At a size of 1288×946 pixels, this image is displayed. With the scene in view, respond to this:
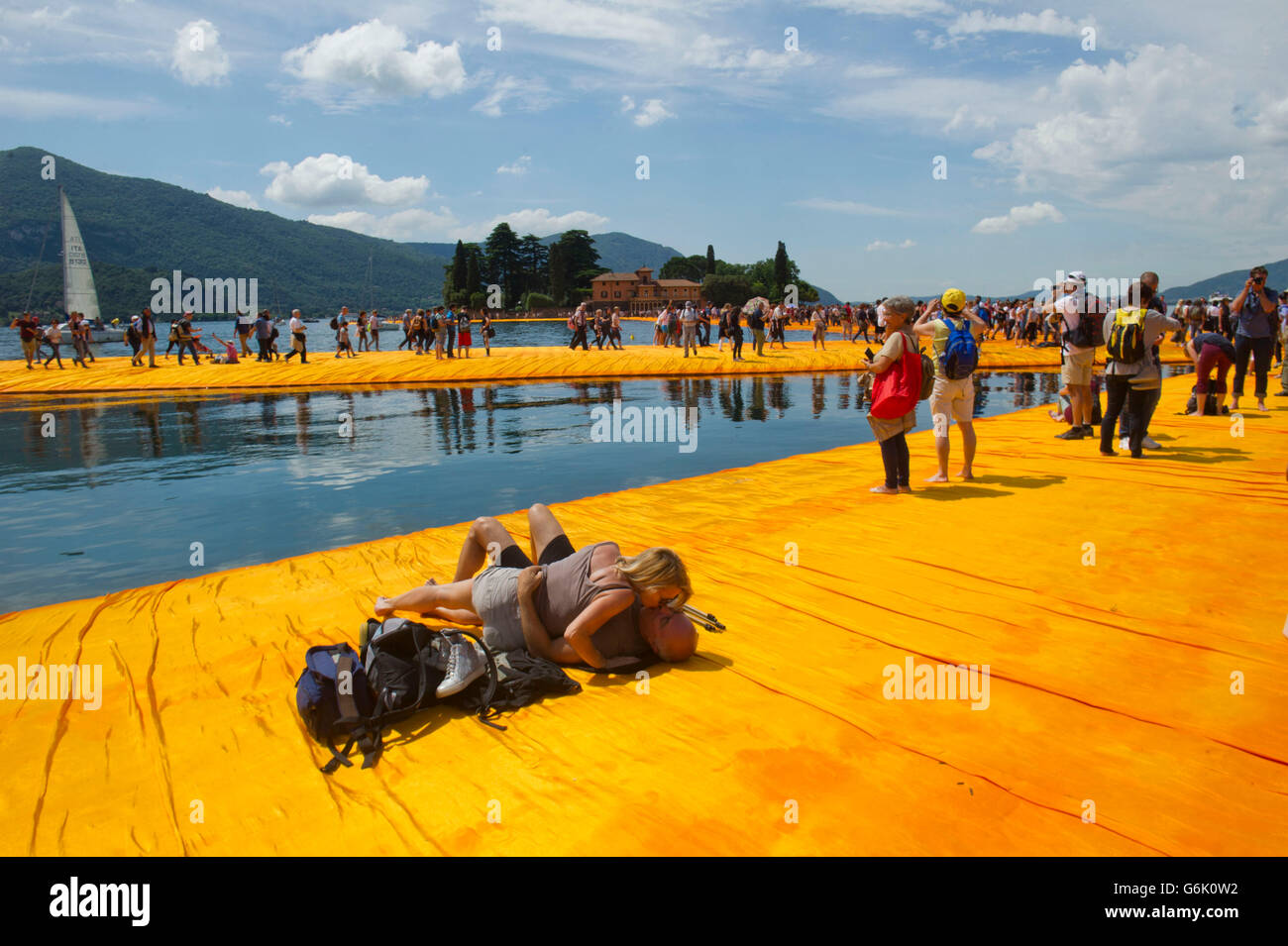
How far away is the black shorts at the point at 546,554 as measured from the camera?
464 cm

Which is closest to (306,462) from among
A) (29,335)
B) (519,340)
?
(29,335)

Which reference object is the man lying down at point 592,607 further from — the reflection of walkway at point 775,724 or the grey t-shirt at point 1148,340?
the grey t-shirt at point 1148,340

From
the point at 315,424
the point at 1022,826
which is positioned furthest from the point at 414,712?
the point at 315,424

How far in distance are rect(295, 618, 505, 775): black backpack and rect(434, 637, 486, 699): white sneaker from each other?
1.0 inches

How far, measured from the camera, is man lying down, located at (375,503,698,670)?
3.97 metres

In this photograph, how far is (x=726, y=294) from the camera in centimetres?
13850

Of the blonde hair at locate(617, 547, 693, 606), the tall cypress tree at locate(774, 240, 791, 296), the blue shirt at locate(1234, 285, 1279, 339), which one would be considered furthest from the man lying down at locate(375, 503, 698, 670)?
the tall cypress tree at locate(774, 240, 791, 296)

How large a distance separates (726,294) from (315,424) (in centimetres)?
12722

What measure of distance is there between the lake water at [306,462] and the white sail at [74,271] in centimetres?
5889

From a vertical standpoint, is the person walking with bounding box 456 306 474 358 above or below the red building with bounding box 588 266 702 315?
below

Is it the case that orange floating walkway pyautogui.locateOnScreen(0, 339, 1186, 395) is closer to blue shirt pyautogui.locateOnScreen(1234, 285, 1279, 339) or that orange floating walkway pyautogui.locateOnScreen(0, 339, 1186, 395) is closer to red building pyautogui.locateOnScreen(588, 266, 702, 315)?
blue shirt pyautogui.locateOnScreen(1234, 285, 1279, 339)

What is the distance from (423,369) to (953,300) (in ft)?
72.9

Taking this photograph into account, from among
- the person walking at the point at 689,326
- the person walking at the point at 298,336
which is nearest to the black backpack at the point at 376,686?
the person walking at the point at 689,326
